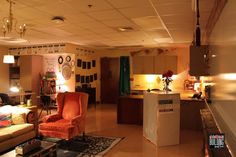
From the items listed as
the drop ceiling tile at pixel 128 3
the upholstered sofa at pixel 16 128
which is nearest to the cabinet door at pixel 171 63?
the drop ceiling tile at pixel 128 3

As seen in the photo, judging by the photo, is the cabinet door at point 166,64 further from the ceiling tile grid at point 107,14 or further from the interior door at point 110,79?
the ceiling tile grid at point 107,14

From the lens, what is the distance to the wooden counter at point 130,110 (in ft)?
19.6

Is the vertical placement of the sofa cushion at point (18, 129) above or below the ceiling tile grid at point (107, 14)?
below

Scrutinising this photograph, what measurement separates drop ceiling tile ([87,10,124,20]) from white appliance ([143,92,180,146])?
1.72 meters

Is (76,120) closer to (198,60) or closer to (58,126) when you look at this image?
(58,126)

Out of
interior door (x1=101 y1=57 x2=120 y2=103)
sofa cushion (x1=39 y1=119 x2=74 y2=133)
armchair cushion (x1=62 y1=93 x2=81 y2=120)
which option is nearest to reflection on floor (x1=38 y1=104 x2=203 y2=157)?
armchair cushion (x1=62 y1=93 x2=81 y2=120)

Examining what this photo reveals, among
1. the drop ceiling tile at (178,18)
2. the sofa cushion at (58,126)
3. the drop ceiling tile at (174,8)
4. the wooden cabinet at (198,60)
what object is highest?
the drop ceiling tile at (178,18)

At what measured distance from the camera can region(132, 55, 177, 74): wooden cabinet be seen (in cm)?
845

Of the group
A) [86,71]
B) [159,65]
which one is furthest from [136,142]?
[86,71]

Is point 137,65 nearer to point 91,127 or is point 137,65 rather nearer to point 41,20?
point 91,127

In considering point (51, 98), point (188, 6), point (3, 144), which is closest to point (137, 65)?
point (51, 98)

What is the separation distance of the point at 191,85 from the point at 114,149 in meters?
5.18

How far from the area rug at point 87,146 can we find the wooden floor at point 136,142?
0.54 feet

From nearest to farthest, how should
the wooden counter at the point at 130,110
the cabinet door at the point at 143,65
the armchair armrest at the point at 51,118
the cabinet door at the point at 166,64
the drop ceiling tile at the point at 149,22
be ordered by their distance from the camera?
the drop ceiling tile at the point at 149,22 < the armchair armrest at the point at 51,118 < the wooden counter at the point at 130,110 < the cabinet door at the point at 166,64 < the cabinet door at the point at 143,65
